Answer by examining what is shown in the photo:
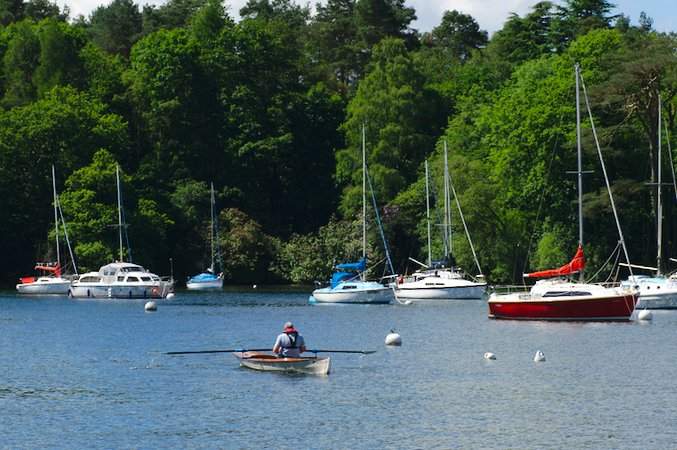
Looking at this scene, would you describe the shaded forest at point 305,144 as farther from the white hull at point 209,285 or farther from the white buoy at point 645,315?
the white buoy at point 645,315

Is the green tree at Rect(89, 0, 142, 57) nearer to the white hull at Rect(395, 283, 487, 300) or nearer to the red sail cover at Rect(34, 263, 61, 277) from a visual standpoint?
the red sail cover at Rect(34, 263, 61, 277)

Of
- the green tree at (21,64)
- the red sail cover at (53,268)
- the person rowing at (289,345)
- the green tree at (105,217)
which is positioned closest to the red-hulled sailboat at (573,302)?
the person rowing at (289,345)

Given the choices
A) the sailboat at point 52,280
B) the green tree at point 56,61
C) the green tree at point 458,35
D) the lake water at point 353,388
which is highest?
the green tree at point 458,35

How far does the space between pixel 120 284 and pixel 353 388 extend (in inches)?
2544

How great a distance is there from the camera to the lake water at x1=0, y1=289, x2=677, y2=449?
145 feet

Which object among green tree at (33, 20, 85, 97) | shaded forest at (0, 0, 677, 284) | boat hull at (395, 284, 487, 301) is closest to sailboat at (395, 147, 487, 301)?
Answer: boat hull at (395, 284, 487, 301)

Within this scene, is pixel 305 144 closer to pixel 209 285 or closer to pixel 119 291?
pixel 209 285

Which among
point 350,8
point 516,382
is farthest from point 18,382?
point 350,8

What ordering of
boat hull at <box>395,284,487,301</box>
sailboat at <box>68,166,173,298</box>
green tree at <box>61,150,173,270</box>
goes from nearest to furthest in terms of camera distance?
boat hull at <box>395,284,487,301</box>
sailboat at <box>68,166,173,298</box>
green tree at <box>61,150,173,270</box>

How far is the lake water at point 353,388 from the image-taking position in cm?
4431

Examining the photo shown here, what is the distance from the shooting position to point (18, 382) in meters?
57.6

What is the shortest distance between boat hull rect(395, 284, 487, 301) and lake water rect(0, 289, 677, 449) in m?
21.6

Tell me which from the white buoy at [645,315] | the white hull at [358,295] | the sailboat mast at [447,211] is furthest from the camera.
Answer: the sailboat mast at [447,211]

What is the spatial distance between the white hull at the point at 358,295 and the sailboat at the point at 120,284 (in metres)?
14.1
